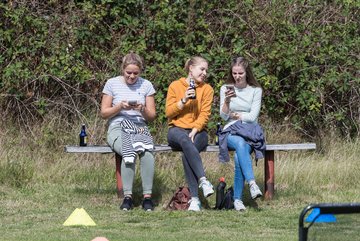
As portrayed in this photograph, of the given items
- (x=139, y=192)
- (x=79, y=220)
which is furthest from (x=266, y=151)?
(x=79, y=220)

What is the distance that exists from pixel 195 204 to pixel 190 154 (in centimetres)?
48

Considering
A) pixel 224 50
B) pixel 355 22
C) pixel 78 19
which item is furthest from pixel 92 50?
Answer: pixel 355 22

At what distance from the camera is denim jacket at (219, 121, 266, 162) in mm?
8844

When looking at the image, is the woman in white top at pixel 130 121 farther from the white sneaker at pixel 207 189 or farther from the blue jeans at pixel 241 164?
the blue jeans at pixel 241 164

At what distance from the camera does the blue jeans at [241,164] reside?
340 inches

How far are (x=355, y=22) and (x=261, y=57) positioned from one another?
1330 mm

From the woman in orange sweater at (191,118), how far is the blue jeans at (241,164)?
1.14ft

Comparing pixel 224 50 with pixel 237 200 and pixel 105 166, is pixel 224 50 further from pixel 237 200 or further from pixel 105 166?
pixel 237 200

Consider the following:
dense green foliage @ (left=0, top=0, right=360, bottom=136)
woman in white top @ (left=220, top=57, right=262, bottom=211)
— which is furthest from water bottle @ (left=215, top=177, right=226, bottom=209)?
dense green foliage @ (left=0, top=0, right=360, bottom=136)

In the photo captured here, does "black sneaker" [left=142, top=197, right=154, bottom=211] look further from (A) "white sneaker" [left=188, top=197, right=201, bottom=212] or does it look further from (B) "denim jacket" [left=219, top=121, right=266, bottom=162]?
(B) "denim jacket" [left=219, top=121, right=266, bottom=162]

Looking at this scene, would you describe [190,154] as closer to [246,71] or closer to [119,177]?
[119,177]

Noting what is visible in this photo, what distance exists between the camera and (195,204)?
28.4 feet

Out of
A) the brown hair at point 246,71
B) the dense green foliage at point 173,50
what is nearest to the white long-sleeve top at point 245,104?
the brown hair at point 246,71

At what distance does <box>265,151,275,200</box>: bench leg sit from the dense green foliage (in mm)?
1991
